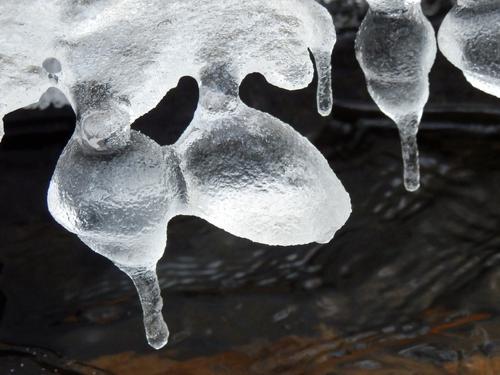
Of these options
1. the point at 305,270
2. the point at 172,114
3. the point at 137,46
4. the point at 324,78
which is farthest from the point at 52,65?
the point at 305,270

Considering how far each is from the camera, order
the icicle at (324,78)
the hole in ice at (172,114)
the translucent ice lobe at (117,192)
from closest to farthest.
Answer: the translucent ice lobe at (117,192)
the icicle at (324,78)
the hole in ice at (172,114)

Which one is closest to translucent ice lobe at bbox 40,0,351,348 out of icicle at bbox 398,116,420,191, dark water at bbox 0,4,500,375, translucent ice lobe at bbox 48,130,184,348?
translucent ice lobe at bbox 48,130,184,348

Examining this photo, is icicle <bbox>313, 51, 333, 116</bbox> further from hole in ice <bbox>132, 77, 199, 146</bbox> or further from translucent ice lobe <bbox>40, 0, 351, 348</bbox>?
hole in ice <bbox>132, 77, 199, 146</bbox>

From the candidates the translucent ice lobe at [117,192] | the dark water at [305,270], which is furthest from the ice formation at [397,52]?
the dark water at [305,270]

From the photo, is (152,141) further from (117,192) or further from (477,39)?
(477,39)

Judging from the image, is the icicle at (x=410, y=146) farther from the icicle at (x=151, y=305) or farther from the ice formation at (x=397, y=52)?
the icicle at (x=151, y=305)

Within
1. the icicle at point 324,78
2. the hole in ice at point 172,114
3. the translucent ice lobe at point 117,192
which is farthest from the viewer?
the hole in ice at point 172,114

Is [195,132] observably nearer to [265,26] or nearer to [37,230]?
[265,26]
